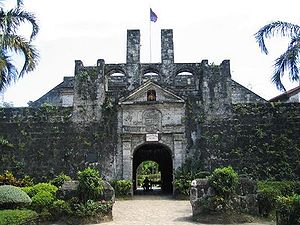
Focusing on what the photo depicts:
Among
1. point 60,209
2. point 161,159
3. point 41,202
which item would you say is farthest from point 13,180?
point 161,159

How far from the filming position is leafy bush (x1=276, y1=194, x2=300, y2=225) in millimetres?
9359

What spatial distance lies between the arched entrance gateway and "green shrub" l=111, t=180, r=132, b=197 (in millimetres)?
773

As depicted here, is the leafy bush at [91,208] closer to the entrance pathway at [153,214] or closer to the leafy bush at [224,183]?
the entrance pathway at [153,214]

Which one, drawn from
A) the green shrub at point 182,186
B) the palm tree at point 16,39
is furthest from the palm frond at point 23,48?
the green shrub at point 182,186

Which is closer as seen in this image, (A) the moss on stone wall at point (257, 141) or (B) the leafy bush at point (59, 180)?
(B) the leafy bush at point (59, 180)

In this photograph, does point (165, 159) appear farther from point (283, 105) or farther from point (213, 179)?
point (213, 179)

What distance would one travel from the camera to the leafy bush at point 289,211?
30.7 ft

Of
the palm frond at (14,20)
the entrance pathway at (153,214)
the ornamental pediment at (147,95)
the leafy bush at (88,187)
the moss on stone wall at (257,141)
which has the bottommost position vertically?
the entrance pathway at (153,214)

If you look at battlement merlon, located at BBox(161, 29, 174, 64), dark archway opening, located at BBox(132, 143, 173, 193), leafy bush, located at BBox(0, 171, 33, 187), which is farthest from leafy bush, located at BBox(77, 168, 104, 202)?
dark archway opening, located at BBox(132, 143, 173, 193)

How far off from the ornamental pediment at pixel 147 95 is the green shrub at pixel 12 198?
8.51 meters

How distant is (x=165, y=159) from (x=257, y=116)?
806 cm

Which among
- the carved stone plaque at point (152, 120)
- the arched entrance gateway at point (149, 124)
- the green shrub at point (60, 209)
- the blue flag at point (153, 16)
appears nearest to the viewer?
the green shrub at point (60, 209)

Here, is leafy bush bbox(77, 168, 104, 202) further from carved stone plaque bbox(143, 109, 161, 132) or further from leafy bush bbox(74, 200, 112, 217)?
carved stone plaque bbox(143, 109, 161, 132)

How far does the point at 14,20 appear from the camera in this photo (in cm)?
1478
